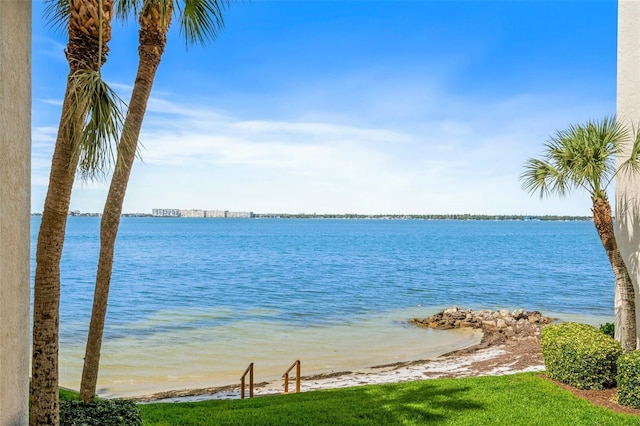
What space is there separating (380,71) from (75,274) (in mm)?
37448

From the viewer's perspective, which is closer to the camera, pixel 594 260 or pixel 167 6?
pixel 167 6

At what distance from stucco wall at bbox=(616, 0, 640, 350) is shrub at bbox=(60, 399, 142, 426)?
31.9ft

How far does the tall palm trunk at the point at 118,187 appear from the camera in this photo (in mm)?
6133

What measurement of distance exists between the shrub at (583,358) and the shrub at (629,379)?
62 cm

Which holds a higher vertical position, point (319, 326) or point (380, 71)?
point (380, 71)

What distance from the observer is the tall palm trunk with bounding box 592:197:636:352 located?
9883mm

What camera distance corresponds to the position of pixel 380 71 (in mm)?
28828

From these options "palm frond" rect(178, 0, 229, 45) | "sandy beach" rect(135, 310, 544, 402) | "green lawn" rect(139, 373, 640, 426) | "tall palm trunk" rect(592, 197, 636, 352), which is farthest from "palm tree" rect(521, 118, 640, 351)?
"palm frond" rect(178, 0, 229, 45)

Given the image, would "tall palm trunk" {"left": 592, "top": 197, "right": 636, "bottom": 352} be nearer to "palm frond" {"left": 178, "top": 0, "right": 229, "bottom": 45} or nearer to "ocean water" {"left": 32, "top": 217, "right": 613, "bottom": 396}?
"palm frond" {"left": 178, "top": 0, "right": 229, "bottom": 45}

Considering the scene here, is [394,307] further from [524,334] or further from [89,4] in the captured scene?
[89,4]

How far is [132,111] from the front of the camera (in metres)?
6.41

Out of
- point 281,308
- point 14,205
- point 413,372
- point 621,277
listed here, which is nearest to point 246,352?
point 413,372

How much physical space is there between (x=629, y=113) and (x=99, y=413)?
36.3 feet

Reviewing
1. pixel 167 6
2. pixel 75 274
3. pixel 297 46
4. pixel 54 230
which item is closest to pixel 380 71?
pixel 297 46
